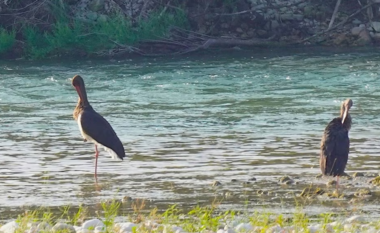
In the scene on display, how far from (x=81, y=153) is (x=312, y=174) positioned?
9.65 feet

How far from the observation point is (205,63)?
1981cm

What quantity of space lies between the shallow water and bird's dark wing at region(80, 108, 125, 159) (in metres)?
0.24

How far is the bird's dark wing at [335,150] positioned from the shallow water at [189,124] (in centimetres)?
16

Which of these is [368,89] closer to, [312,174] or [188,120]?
[188,120]

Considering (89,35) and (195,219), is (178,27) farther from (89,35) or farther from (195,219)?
(195,219)

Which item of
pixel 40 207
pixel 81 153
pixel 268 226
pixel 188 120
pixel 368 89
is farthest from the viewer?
pixel 368 89

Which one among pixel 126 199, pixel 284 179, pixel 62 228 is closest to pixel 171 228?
pixel 62 228

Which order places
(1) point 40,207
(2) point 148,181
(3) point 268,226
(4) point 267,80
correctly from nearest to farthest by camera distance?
1. (3) point 268,226
2. (1) point 40,207
3. (2) point 148,181
4. (4) point 267,80

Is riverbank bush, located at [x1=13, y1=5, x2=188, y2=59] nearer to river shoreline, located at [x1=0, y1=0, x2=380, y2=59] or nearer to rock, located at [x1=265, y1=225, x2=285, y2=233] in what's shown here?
river shoreline, located at [x1=0, y1=0, x2=380, y2=59]

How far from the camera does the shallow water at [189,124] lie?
8266 mm

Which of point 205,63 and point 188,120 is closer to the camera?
point 188,120

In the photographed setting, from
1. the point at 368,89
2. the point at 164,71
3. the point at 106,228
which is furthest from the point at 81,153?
the point at 164,71

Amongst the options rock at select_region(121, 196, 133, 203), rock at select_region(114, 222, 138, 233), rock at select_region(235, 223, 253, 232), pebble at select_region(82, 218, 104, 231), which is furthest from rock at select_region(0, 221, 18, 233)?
rock at select_region(121, 196, 133, 203)

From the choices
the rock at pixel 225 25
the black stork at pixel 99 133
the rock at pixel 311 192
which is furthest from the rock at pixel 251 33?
the rock at pixel 311 192
